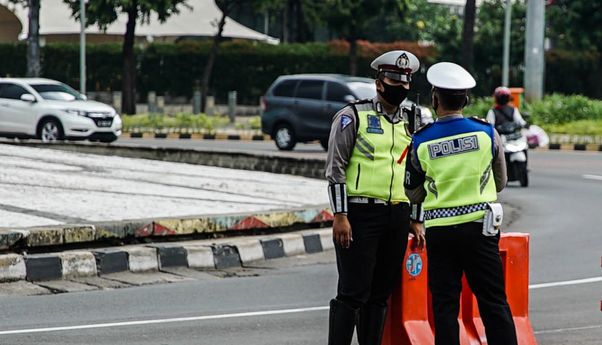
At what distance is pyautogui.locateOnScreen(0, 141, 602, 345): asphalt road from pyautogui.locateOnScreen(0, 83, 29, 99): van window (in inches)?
727

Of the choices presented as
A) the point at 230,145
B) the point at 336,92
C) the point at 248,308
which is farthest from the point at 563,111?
the point at 248,308

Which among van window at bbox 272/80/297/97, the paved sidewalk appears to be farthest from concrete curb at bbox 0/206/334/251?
van window at bbox 272/80/297/97

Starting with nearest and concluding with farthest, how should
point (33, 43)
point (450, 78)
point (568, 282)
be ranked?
point (450, 78) → point (568, 282) → point (33, 43)

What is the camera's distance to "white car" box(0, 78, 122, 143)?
98.9 feet

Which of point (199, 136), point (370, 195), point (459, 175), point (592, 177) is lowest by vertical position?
point (199, 136)

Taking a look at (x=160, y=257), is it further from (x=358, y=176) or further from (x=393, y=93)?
(x=393, y=93)

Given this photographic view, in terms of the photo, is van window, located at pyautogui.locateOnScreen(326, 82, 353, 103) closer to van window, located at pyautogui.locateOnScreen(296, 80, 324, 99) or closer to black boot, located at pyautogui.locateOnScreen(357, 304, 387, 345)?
van window, located at pyautogui.locateOnScreen(296, 80, 324, 99)

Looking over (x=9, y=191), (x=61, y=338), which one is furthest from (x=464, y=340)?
(x=9, y=191)

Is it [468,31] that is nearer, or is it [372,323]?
[372,323]

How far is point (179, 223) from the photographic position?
1272cm

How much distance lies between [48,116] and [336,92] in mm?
6274

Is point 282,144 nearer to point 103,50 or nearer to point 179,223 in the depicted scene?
point 179,223

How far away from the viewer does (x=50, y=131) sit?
99.0 ft

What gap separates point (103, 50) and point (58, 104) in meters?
23.2
